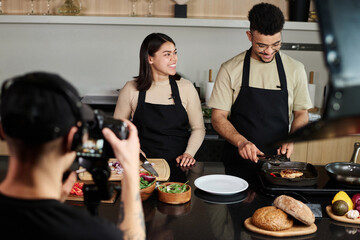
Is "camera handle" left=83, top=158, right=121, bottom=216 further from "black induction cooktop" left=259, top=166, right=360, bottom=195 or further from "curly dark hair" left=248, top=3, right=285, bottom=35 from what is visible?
"curly dark hair" left=248, top=3, right=285, bottom=35

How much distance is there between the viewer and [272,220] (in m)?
1.86

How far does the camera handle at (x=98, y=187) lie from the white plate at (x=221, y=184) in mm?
926

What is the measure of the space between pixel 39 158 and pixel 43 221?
0.14 meters

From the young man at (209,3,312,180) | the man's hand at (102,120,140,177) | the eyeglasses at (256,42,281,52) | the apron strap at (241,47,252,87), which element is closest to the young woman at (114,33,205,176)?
the young man at (209,3,312,180)

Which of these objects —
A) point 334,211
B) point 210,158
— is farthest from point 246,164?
point 210,158

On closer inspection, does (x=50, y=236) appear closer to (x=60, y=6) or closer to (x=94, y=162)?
(x=94, y=162)

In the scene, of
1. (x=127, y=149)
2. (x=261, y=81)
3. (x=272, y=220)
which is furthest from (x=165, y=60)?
(x=127, y=149)

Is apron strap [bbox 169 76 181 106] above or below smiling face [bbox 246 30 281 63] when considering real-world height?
below

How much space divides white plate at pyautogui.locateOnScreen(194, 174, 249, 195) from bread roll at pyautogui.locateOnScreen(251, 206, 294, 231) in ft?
1.03

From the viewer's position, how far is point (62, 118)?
0.99 metres

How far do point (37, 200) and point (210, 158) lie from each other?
3258 millimetres

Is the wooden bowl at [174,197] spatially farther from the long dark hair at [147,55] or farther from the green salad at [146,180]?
the long dark hair at [147,55]

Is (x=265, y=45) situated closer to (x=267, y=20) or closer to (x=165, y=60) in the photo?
(x=267, y=20)

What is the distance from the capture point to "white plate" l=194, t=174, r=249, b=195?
2.25m
